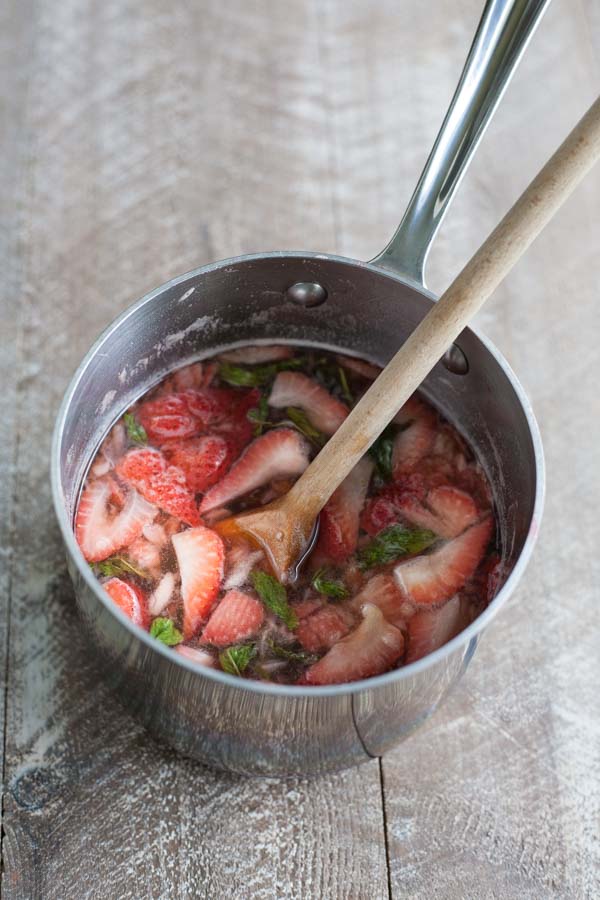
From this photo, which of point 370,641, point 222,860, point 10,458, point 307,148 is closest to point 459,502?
point 370,641

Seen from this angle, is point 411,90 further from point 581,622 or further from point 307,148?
point 581,622

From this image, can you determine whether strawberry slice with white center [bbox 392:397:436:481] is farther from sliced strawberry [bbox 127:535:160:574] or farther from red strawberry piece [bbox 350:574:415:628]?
sliced strawberry [bbox 127:535:160:574]

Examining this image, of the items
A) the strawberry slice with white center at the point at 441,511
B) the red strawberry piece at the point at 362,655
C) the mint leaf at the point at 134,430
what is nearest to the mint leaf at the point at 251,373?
the mint leaf at the point at 134,430

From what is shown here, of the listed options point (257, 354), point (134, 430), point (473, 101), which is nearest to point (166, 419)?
point (134, 430)

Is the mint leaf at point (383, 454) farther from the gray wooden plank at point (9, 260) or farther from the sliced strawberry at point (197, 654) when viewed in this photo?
the gray wooden plank at point (9, 260)

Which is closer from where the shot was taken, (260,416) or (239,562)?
(239,562)

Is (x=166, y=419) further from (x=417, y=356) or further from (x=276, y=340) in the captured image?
(x=417, y=356)
